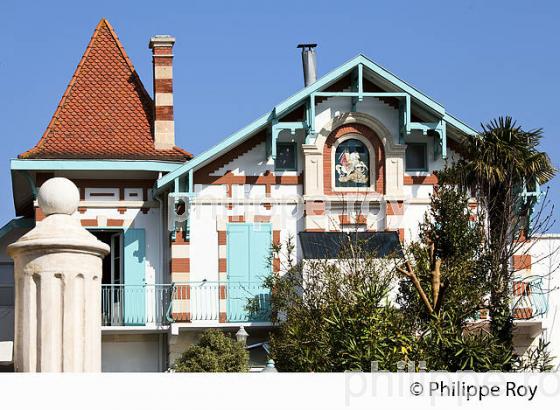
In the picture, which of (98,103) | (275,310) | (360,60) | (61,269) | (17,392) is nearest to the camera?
(17,392)

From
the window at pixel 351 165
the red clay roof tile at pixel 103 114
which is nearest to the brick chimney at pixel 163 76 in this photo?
the red clay roof tile at pixel 103 114

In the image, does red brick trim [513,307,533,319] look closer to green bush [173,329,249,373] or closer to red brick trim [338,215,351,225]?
red brick trim [338,215,351,225]

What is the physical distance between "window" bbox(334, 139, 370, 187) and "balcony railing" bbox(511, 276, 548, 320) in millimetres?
4183

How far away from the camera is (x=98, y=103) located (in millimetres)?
34188

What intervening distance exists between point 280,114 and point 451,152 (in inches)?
165

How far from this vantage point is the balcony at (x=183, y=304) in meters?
31.9

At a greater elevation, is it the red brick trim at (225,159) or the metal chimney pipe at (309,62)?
the metal chimney pipe at (309,62)

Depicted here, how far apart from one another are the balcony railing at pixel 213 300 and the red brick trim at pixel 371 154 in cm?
293

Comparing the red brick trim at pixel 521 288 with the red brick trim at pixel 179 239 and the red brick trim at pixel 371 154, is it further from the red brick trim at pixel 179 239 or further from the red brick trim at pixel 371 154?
the red brick trim at pixel 179 239

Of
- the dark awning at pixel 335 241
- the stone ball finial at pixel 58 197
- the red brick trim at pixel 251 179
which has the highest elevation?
the red brick trim at pixel 251 179

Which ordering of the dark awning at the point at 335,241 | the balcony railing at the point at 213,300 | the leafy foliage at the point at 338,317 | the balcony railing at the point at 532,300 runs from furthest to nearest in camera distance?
the balcony railing at the point at 532,300 < the balcony railing at the point at 213,300 < the dark awning at the point at 335,241 < the leafy foliage at the point at 338,317

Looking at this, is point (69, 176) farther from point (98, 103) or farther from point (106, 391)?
point (106, 391)

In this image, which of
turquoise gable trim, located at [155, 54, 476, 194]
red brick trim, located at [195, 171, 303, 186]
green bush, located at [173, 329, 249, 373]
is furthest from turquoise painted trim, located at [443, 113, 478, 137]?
green bush, located at [173, 329, 249, 373]

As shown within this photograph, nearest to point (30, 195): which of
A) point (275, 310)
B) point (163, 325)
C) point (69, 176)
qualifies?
point (69, 176)
